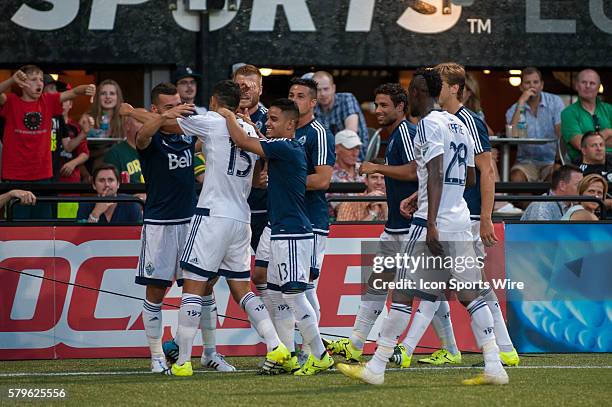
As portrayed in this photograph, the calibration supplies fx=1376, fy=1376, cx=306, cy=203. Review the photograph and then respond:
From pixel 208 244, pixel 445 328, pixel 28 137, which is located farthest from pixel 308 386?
pixel 28 137

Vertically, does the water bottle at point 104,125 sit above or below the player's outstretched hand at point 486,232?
above

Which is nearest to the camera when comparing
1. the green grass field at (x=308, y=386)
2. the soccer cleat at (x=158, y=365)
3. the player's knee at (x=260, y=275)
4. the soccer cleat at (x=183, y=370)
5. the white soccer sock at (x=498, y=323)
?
the green grass field at (x=308, y=386)

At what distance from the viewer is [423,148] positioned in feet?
31.2

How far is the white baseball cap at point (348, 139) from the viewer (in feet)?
47.0

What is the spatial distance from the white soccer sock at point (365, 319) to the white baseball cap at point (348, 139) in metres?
3.19

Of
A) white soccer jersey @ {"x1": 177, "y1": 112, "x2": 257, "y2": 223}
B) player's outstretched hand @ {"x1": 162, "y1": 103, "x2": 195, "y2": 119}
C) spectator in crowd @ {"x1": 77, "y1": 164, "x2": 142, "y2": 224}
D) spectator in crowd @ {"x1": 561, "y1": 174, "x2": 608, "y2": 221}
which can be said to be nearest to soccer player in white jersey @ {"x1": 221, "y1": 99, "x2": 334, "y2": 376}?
white soccer jersey @ {"x1": 177, "y1": 112, "x2": 257, "y2": 223}

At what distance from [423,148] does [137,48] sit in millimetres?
7430

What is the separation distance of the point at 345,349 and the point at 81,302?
2.46 meters

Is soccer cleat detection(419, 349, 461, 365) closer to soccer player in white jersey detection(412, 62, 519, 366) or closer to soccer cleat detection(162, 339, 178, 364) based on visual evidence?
soccer player in white jersey detection(412, 62, 519, 366)

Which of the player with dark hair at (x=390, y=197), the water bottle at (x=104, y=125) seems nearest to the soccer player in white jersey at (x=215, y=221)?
the player with dark hair at (x=390, y=197)

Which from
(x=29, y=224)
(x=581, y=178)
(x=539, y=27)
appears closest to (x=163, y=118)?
(x=29, y=224)

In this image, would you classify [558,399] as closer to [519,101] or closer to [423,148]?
[423,148]

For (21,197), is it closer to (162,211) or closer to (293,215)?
(162,211)

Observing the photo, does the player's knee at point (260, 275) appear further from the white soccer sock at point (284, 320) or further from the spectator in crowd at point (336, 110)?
the spectator in crowd at point (336, 110)
